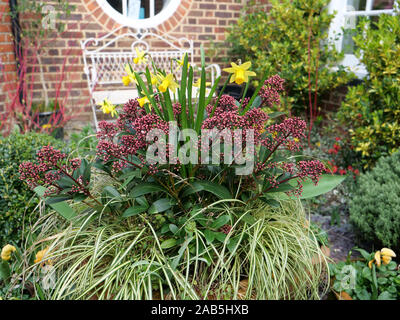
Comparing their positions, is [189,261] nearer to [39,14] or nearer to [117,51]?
[39,14]

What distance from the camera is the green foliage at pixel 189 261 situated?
1.23 metres

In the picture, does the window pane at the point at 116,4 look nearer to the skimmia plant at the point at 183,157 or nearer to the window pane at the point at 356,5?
the window pane at the point at 356,5

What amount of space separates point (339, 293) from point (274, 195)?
52 centimetres

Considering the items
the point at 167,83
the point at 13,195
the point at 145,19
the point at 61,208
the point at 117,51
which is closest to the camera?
the point at 167,83

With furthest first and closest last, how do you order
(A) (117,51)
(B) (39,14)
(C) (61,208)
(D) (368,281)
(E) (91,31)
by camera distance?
(A) (117,51) < (E) (91,31) < (B) (39,14) < (D) (368,281) < (C) (61,208)

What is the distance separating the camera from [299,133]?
3.94 ft

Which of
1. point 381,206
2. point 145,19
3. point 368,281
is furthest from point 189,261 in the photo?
point 145,19

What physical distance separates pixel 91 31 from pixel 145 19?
831 millimetres

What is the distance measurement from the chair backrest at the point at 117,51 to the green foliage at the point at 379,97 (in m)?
2.77

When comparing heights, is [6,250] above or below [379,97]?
below

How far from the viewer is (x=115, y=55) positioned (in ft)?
16.1

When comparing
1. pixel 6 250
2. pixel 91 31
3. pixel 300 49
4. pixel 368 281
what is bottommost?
pixel 368 281

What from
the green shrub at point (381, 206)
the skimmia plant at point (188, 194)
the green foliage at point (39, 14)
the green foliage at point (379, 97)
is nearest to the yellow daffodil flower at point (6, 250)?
the skimmia plant at point (188, 194)

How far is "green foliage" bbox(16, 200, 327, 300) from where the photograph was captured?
123 centimetres
